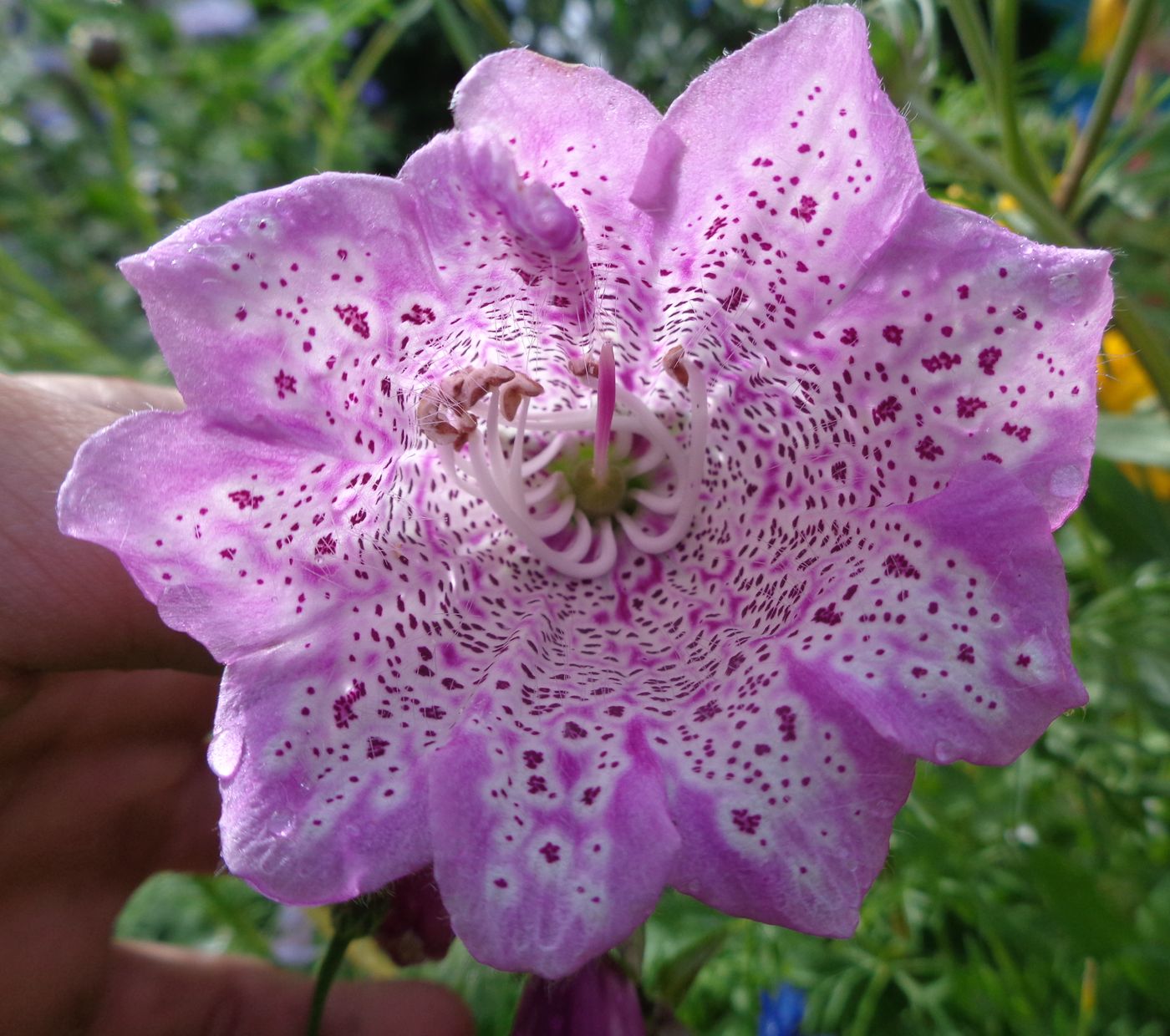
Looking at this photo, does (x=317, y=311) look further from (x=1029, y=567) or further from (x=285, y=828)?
(x=1029, y=567)

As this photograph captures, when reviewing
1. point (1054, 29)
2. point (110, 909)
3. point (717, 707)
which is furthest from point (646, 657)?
point (1054, 29)

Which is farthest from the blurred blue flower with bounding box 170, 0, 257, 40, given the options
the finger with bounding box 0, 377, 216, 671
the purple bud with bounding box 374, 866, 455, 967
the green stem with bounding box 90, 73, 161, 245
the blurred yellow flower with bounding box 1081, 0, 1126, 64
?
the purple bud with bounding box 374, 866, 455, 967

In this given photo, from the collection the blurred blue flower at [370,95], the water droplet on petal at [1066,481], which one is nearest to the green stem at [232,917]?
the water droplet on petal at [1066,481]

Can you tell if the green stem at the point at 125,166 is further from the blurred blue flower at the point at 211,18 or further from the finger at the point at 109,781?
the blurred blue flower at the point at 211,18

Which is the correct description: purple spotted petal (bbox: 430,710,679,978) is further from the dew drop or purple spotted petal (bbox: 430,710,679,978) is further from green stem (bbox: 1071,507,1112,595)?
green stem (bbox: 1071,507,1112,595)

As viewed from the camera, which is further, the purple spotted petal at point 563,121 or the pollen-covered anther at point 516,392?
the pollen-covered anther at point 516,392

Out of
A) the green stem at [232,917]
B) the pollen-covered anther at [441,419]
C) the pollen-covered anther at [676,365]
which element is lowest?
the green stem at [232,917]

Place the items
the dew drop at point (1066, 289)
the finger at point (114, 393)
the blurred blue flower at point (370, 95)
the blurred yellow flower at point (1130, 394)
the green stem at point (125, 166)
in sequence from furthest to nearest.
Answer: the blurred blue flower at point (370, 95)
the green stem at point (125, 166)
the blurred yellow flower at point (1130, 394)
the finger at point (114, 393)
the dew drop at point (1066, 289)
